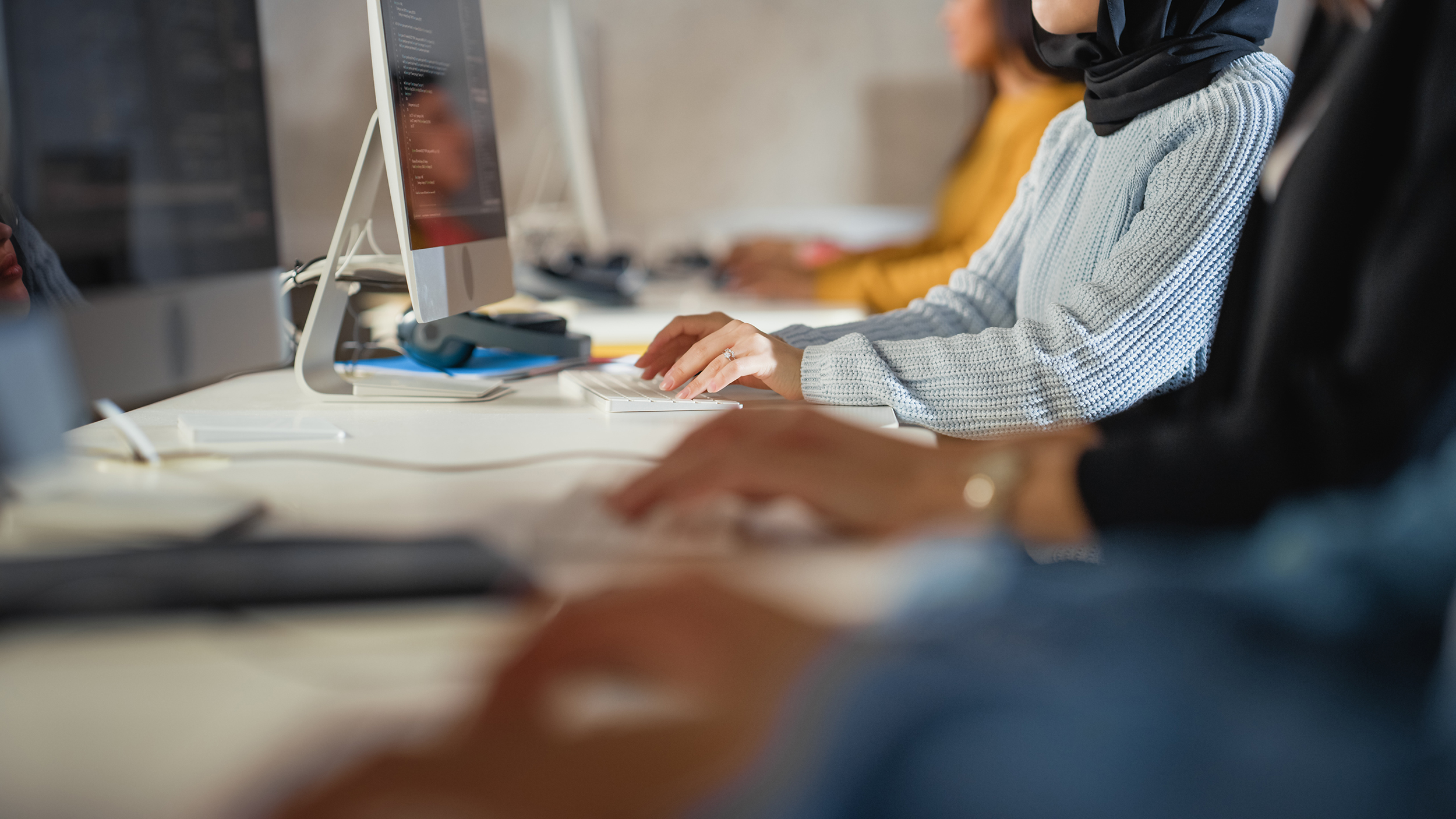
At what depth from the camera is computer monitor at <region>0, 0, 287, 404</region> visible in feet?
2.06

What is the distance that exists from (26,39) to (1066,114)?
1.28 m

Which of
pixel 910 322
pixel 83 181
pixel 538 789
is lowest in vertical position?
pixel 538 789

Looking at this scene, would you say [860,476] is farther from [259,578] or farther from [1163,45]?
[1163,45]

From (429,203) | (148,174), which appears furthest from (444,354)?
(148,174)

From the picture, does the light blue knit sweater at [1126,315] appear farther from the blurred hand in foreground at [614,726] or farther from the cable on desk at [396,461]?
the blurred hand in foreground at [614,726]

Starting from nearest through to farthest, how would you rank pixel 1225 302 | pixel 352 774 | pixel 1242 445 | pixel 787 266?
pixel 352 774 → pixel 1242 445 → pixel 1225 302 → pixel 787 266

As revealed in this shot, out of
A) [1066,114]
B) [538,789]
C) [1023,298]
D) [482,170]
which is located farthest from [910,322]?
[538,789]

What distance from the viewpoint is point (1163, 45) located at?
108 centimetres

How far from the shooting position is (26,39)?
62 cm

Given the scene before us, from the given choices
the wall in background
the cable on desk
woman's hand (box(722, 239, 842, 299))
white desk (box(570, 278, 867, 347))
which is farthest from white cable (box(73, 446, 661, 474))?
the wall in background

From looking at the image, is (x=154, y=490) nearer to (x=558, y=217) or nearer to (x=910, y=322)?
(x=910, y=322)

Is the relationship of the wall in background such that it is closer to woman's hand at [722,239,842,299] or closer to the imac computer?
woman's hand at [722,239,842,299]

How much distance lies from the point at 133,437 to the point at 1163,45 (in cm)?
110

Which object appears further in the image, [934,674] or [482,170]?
[482,170]
